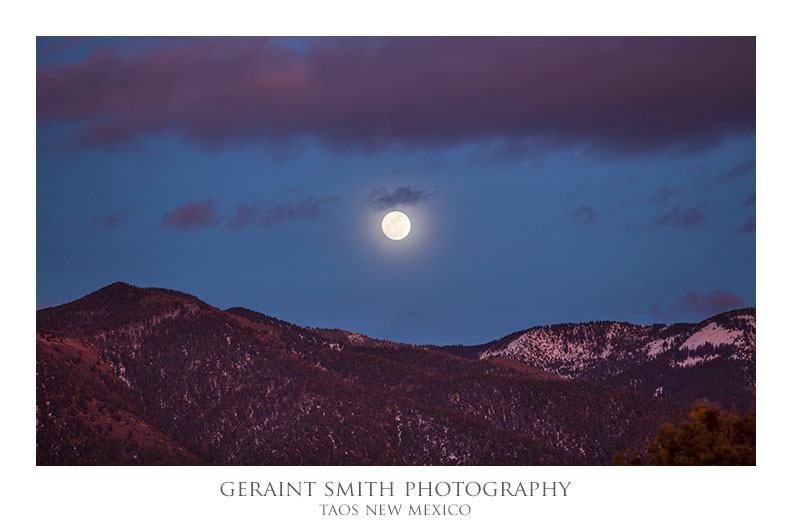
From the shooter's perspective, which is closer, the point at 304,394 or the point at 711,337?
the point at 304,394

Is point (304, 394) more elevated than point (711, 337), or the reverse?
point (711, 337)

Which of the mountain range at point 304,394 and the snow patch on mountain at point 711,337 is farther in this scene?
the snow patch on mountain at point 711,337

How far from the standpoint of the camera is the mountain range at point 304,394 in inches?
2751

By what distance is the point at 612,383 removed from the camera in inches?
4555

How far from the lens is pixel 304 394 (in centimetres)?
8106

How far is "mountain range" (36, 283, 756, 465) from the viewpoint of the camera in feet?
229

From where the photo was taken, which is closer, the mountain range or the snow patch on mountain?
the mountain range

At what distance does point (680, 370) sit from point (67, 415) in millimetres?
69328

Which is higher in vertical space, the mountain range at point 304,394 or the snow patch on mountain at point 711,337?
the snow patch on mountain at point 711,337

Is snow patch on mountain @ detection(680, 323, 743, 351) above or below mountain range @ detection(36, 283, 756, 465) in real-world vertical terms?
above

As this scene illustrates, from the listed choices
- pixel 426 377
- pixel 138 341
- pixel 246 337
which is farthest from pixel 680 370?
pixel 138 341
